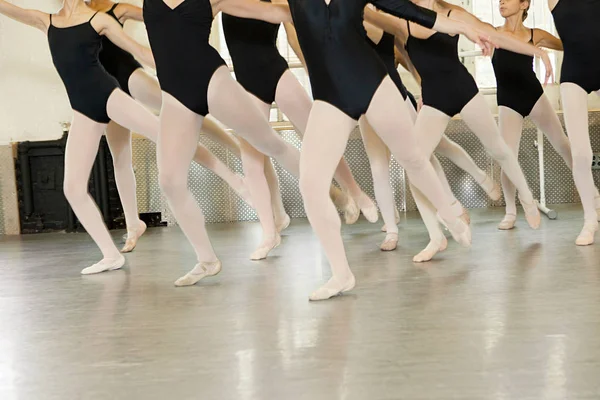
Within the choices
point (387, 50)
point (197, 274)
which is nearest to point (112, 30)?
point (197, 274)

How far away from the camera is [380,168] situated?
4.36m

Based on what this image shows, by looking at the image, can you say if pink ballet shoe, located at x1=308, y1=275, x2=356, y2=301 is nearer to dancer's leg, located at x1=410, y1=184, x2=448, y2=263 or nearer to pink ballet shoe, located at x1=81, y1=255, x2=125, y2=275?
dancer's leg, located at x1=410, y1=184, x2=448, y2=263

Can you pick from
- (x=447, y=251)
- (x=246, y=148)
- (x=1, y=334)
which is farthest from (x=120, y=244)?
(x=1, y=334)

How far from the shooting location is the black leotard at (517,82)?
4.79m

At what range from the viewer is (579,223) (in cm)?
539

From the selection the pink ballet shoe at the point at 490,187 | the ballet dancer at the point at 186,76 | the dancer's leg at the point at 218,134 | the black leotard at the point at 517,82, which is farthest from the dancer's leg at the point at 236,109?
the pink ballet shoe at the point at 490,187

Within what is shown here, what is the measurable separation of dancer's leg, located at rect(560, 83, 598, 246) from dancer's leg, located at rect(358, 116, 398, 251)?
98 centimetres

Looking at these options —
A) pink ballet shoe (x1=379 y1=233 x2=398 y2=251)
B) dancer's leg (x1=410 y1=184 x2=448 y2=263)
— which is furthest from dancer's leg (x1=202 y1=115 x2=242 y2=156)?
dancer's leg (x1=410 y1=184 x2=448 y2=263)

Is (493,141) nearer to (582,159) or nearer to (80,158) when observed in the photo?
(582,159)

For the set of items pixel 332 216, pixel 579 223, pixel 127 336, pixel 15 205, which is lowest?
pixel 15 205

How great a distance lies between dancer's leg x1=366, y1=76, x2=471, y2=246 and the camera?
9.77 feet

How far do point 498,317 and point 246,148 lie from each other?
6.99 feet

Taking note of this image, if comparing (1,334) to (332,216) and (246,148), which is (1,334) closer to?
(332,216)

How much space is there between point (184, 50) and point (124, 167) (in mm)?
1825
